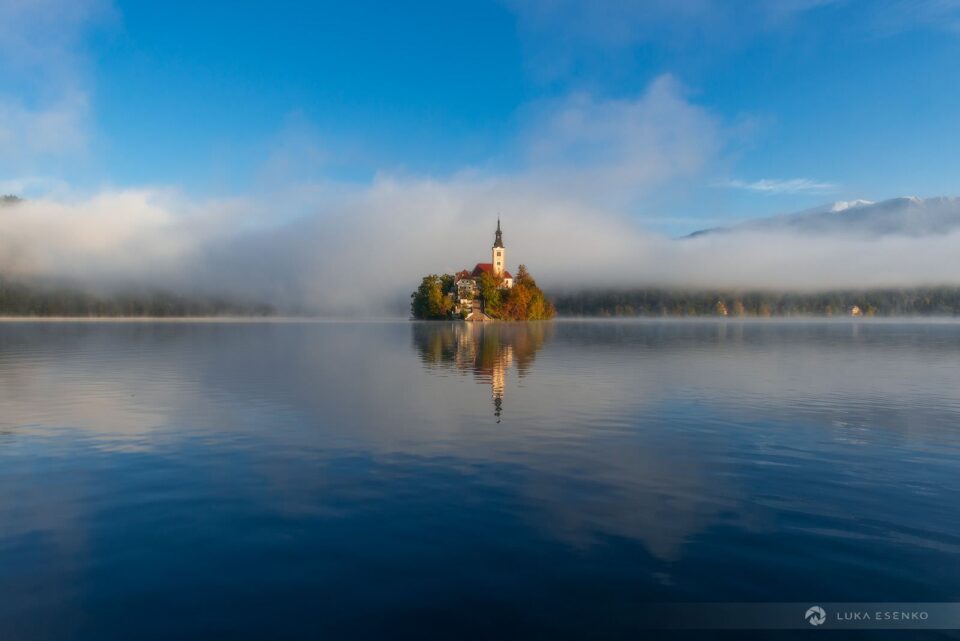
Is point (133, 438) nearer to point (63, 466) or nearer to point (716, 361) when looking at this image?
point (63, 466)

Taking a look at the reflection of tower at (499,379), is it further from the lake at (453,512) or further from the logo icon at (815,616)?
the logo icon at (815,616)

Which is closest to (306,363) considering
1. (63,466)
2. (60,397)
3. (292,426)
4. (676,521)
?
(60,397)

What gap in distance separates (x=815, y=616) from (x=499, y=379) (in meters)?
33.6

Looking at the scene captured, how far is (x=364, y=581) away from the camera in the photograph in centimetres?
1130

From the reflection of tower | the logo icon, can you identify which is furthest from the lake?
the reflection of tower

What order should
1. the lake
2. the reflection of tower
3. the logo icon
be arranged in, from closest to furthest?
the logo icon → the lake → the reflection of tower

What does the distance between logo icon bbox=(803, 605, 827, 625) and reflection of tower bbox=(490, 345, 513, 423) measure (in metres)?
17.3

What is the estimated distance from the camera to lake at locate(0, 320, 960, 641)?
10500 millimetres

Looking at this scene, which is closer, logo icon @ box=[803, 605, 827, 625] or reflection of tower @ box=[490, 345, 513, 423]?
logo icon @ box=[803, 605, 827, 625]

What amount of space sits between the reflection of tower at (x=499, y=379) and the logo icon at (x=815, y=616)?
17.3 meters

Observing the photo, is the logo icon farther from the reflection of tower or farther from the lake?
the reflection of tower

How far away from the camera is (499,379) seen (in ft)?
143

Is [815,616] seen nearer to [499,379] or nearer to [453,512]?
[453,512]

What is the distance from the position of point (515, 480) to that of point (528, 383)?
23.4 m
